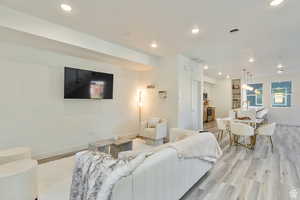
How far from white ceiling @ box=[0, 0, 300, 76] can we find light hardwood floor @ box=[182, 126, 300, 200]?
2.86m

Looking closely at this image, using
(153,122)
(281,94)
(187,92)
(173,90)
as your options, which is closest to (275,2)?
(173,90)

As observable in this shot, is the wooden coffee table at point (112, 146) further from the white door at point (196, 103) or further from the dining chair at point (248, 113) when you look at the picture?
the dining chair at point (248, 113)

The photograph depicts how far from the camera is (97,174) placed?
1376 mm

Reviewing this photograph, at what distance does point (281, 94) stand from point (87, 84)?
32.6 feet

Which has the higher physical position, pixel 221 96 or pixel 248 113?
pixel 221 96

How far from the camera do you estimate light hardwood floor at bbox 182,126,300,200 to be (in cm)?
222

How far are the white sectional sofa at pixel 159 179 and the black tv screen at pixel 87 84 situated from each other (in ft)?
10.1

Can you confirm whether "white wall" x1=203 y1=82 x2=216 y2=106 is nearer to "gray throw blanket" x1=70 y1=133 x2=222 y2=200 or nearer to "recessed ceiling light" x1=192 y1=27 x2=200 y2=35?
"recessed ceiling light" x1=192 y1=27 x2=200 y2=35

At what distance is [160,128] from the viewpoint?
481 cm

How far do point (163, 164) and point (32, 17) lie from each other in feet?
11.3

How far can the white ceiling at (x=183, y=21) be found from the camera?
2.47m

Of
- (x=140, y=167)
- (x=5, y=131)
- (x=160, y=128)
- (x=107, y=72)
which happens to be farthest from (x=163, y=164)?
(x=107, y=72)

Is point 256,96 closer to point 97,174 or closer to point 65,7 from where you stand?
point 65,7

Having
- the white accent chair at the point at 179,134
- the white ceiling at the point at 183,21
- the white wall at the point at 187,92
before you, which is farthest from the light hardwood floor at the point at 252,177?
the white ceiling at the point at 183,21
